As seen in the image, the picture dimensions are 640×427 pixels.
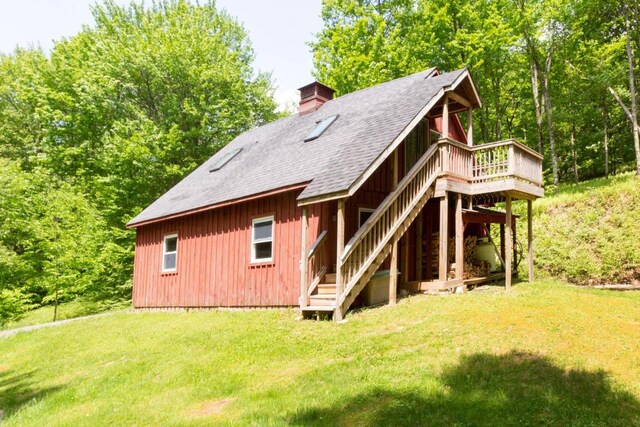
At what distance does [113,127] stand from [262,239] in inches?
669

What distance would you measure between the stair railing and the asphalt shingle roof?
1.26 metres

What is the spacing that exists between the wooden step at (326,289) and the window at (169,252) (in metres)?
7.53


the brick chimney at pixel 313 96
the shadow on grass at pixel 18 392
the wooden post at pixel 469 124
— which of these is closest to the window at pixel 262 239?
the shadow on grass at pixel 18 392

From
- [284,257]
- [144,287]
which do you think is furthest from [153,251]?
[284,257]

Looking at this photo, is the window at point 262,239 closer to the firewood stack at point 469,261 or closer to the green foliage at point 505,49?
the firewood stack at point 469,261

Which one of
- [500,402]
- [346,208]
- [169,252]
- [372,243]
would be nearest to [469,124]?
[346,208]

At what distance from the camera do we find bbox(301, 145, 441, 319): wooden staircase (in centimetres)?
965

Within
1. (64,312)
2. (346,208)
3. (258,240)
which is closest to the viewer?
(346,208)

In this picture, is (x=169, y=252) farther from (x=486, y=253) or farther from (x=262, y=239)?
(x=486, y=253)

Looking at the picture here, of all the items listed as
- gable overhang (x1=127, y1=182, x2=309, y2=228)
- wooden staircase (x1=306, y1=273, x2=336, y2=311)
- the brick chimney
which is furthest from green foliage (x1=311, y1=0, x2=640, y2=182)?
wooden staircase (x1=306, y1=273, x2=336, y2=311)

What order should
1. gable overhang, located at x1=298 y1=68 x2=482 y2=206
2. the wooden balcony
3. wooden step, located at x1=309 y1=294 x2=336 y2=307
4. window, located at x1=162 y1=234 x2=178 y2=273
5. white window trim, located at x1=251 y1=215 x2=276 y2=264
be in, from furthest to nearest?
window, located at x1=162 y1=234 x2=178 y2=273, white window trim, located at x1=251 y1=215 x2=276 y2=264, the wooden balcony, wooden step, located at x1=309 y1=294 x2=336 y2=307, gable overhang, located at x1=298 y1=68 x2=482 y2=206

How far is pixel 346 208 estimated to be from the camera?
1158 cm

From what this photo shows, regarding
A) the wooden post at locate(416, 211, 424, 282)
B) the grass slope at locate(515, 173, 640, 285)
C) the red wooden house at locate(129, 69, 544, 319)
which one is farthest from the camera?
the grass slope at locate(515, 173, 640, 285)

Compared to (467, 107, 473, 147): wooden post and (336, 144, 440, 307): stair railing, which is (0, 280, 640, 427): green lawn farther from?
(467, 107, 473, 147): wooden post
